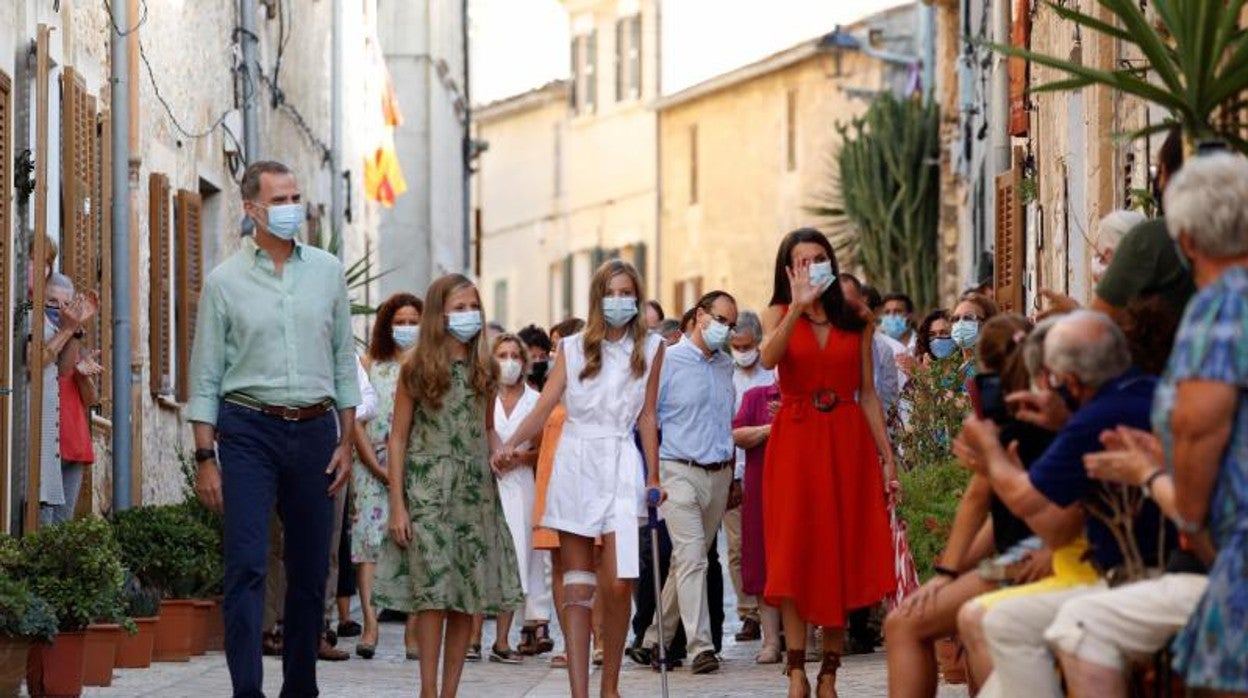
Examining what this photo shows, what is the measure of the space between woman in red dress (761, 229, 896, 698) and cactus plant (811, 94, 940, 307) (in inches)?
929

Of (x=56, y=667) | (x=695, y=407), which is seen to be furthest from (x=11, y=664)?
(x=695, y=407)

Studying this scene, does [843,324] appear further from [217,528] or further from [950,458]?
[217,528]

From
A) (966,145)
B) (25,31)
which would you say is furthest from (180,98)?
(966,145)

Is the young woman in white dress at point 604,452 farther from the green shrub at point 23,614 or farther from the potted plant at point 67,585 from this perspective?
the green shrub at point 23,614

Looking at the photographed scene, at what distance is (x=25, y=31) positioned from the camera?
1452cm

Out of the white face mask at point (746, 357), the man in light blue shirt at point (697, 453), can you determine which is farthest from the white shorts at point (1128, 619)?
the white face mask at point (746, 357)

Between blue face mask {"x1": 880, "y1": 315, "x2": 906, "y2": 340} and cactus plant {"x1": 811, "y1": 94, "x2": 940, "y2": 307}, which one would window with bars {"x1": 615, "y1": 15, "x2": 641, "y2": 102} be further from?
blue face mask {"x1": 880, "y1": 315, "x2": 906, "y2": 340}

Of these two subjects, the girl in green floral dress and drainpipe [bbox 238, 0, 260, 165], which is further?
drainpipe [bbox 238, 0, 260, 165]

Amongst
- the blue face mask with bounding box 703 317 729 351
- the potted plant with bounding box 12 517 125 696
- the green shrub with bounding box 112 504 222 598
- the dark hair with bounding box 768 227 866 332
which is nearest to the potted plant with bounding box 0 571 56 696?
the potted plant with bounding box 12 517 125 696

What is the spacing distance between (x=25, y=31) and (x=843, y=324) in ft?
15.5

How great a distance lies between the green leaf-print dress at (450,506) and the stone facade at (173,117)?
2775 mm

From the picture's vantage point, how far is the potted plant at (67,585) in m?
11.9

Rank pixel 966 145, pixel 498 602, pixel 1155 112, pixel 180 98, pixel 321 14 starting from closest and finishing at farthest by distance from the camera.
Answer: pixel 498 602
pixel 1155 112
pixel 180 98
pixel 321 14
pixel 966 145

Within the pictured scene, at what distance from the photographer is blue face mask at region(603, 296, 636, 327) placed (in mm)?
12164
